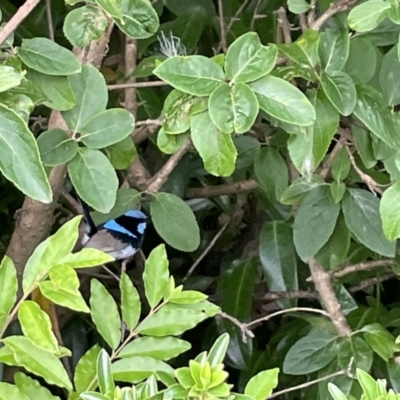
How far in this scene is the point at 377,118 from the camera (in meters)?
0.71

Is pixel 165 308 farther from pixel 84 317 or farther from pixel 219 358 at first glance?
pixel 84 317

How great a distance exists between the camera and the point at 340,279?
107 centimetres

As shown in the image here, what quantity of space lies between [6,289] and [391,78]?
47 cm

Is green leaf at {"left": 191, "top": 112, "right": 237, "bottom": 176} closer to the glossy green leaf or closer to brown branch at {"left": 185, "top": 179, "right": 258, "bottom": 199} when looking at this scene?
the glossy green leaf

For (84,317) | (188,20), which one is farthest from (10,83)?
(84,317)

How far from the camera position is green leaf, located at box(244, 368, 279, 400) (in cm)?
59

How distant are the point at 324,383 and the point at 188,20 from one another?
0.61 m

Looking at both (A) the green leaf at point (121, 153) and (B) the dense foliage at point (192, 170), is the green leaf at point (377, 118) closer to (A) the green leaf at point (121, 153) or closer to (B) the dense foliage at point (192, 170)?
(B) the dense foliage at point (192, 170)

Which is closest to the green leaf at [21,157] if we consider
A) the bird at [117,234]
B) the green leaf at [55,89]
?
the green leaf at [55,89]

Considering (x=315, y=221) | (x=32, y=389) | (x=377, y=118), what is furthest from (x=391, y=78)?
(x=32, y=389)

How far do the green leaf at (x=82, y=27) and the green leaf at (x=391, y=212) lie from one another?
1.07ft

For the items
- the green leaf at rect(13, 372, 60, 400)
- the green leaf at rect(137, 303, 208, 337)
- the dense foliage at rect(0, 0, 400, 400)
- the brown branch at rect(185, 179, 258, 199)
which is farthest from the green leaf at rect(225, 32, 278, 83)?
the brown branch at rect(185, 179, 258, 199)

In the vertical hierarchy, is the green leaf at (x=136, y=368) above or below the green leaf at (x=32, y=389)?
below

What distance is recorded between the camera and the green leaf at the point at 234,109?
617 millimetres
